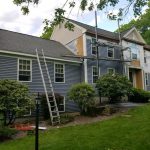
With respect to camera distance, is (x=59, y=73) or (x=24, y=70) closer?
(x=24, y=70)

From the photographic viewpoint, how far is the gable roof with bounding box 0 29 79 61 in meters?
18.2

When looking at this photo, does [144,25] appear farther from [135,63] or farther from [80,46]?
[80,46]

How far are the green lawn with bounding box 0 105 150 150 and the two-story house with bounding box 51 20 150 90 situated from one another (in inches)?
376

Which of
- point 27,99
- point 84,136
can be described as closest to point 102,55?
point 27,99

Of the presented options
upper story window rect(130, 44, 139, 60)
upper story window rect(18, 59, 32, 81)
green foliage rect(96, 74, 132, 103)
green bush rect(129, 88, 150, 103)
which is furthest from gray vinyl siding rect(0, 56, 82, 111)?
upper story window rect(130, 44, 139, 60)

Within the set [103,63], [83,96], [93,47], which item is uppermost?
[93,47]

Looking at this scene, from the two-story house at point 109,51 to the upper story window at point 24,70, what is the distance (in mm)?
5633

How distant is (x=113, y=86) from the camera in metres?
19.1

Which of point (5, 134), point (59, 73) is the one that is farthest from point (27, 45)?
point (5, 134)

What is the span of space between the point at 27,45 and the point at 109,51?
8836 mm

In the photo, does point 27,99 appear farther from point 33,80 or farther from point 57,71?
point 57,71

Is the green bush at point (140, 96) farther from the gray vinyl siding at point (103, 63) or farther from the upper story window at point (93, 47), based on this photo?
the upper story window at point (93, 47)

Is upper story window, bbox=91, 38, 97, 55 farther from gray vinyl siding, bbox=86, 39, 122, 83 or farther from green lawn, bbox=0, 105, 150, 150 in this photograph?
green lawn, bbox=0, 105, 150, 150

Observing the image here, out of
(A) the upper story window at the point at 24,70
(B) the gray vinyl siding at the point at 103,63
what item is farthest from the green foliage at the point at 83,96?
(B) the gray vinyl siding at the point at 103,63
